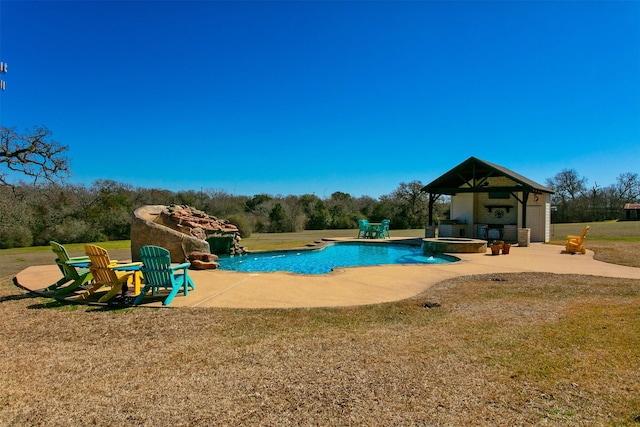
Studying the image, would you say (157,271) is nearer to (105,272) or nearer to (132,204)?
(105,272)

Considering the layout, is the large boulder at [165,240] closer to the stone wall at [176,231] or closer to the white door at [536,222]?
the stone wall at [176,231]

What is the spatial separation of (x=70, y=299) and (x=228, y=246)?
7863 mm

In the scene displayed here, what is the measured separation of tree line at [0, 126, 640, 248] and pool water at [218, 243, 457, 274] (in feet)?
24.7

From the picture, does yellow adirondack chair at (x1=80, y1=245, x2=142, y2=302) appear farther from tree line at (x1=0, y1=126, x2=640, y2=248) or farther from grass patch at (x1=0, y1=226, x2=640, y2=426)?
tree line at (x1=0, y1=126, x2=640, y2=248)

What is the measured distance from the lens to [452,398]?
2.79 m

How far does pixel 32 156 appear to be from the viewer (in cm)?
1319

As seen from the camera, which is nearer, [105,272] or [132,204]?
[105,272]

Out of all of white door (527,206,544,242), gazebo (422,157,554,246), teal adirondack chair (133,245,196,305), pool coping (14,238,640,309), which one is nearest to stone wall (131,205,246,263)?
pool coping (14,238,640,309)

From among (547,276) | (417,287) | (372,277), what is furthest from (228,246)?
(547,276)

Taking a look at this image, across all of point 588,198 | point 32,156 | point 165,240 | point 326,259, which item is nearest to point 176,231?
point 165,240

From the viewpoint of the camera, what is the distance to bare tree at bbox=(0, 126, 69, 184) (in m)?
12.7

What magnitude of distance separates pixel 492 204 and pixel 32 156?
20043 mm

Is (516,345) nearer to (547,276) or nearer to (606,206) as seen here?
(547,276)

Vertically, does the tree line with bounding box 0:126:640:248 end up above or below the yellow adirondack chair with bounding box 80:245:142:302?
above
